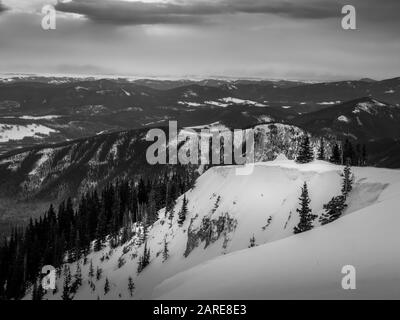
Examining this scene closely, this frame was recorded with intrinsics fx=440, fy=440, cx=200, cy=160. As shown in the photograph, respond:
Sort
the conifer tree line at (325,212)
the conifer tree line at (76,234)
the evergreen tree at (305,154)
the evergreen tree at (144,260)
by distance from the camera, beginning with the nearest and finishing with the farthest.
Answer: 1. the conifer tree line at (325,212)
2. the evergreen tree at (305,154)
3. the evergreen tree at (144,260)
4. the conifer tree line at (76,234)

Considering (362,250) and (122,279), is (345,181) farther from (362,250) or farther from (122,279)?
(122,279)

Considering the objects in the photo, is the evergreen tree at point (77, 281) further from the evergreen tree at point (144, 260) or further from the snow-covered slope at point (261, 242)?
the evergreen tree at point (144, 260)

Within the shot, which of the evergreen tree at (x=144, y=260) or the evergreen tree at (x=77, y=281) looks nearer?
the evergreen tree at (x=144, y=260)

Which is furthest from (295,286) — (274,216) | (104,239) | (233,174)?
(104,239)

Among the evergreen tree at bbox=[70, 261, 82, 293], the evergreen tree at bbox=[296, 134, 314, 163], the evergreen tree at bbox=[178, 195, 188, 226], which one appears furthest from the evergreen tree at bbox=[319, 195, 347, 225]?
the evergreen tree at bbox=[70, 261, 82, 293]

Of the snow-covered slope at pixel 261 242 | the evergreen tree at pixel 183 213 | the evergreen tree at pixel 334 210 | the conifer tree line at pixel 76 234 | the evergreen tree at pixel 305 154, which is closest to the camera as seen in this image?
the snow-covered slope at pixel 261 242

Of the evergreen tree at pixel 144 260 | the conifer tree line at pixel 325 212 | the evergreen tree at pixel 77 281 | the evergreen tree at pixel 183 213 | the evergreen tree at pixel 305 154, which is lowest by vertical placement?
the evergreen tree at pixel 77 281

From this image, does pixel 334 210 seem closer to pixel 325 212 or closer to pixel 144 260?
pixel 325 212

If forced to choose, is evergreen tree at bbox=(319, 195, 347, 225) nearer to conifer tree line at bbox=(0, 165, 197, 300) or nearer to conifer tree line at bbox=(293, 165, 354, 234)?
conifer tree line at bbox=(293, 165, 354, 234)

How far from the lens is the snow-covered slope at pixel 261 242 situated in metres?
23.7

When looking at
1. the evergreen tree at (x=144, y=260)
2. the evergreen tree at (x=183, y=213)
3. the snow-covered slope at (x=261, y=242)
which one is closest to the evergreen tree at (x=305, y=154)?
the snow-covered slope at (x=261, y=242)

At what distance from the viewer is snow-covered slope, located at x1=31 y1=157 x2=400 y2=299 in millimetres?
23672

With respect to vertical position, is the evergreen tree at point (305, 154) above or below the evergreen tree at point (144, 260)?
above

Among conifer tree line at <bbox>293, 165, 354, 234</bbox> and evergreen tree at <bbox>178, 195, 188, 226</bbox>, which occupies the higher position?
evergreen tree at <bbox>178, 195, 188, 226</bbox>
